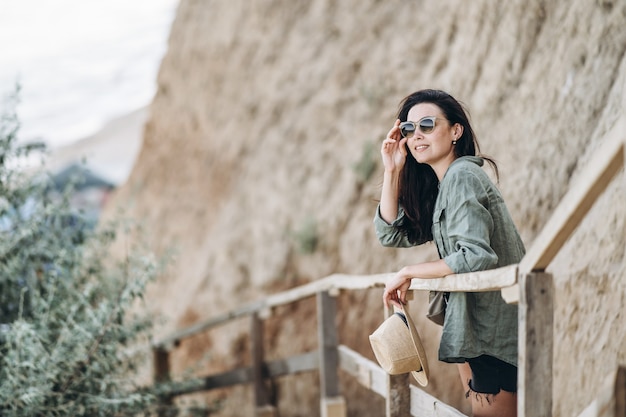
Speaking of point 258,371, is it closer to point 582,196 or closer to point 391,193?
point 391,193

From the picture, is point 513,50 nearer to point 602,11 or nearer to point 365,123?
point 602,11

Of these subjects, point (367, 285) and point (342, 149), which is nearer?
point (367, 285)

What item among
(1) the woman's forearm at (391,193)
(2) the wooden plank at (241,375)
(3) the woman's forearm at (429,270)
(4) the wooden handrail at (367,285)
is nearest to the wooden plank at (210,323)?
(4) the wooden handrail at (367,285)

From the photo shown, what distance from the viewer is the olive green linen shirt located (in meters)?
2.65

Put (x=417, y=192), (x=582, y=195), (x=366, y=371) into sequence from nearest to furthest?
(x=582, y=195), (x=417, y=192), (x=366, y=371)

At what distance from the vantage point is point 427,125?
2961 mm

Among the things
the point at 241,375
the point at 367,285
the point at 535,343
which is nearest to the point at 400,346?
the point at 535,343

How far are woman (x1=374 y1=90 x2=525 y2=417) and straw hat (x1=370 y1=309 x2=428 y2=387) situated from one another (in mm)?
135

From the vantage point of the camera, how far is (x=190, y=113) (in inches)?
432

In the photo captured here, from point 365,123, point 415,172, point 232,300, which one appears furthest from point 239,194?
point 415,172

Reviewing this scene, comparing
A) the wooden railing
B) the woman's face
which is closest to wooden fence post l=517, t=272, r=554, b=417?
the wooden railing

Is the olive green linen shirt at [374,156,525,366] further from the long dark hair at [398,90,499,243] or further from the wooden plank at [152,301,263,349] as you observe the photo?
the wooden plank at [152,301,263,349]

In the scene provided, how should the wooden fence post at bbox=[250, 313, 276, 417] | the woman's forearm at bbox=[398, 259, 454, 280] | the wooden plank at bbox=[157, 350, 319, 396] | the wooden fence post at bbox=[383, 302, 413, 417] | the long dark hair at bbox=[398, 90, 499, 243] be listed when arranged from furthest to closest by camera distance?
1. the wooden fence post at bbox=[250, 313, 276, 417]
2. the wooden plank at bbox=[157, 350, 319, 396]
3. the wooden fence post at bbox=[383, 302, 413, 417]
4. the long dark hair at bbox=[398, 90, 499, 243]
5. the woman's forearm at bbox=[398, 259, 454, 280]

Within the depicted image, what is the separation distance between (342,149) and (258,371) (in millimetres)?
2700
